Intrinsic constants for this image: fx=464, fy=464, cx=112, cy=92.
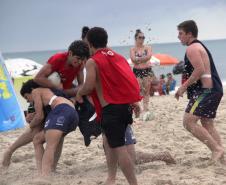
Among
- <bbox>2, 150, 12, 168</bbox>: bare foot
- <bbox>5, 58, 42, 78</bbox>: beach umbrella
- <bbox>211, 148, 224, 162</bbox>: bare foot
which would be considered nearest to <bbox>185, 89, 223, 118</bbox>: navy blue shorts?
<bbox>211, 148, 224, 162</bbox>: bare foot

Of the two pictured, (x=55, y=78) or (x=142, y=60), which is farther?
(x=142, y=60)

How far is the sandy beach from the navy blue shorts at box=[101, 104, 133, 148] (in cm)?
79

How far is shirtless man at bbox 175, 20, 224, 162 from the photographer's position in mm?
5039

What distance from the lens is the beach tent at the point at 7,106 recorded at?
8.66m

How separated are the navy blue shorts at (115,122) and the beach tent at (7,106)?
4968 mm

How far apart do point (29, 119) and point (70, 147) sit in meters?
1.69

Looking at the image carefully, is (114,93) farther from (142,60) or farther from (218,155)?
(142,60)

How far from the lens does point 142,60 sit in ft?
29.7

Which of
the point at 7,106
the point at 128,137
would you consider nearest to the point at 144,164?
the point at 128,137

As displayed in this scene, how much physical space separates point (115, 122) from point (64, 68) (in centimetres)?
130

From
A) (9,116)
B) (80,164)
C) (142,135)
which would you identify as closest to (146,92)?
(142,135)

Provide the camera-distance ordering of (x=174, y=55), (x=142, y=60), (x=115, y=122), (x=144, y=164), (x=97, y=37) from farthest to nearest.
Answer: (x=174, y=55), (x=142, y=60), (x=144, y=164), (x=97, y=37), (x=115, y=122)

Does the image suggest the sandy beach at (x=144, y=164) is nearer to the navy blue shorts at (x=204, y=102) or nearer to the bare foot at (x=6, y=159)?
the bare foot at (x=6, y=159)

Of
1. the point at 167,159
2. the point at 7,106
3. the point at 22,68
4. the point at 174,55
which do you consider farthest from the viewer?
the point at 174,55
